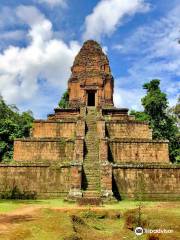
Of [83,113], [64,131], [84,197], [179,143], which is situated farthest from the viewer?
[179,143]

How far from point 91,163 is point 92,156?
0.68 m

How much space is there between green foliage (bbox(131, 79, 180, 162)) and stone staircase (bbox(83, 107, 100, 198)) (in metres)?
13.6

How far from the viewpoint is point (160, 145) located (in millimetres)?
21406

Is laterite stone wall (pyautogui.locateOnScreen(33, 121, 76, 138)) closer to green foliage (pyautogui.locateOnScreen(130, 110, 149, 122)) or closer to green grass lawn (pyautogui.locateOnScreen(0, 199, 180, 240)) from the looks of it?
green grass lawn (pyautogui.locateOnScreen(0, 199, 180, 240))

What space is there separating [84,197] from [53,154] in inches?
202

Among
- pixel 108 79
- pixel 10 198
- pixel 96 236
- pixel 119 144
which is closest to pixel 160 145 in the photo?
pixel 119 144

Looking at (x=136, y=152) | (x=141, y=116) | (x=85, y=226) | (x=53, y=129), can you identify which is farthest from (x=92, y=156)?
(x=141, y=116)

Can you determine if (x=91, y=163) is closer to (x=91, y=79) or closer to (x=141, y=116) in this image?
(x=91, y=79)

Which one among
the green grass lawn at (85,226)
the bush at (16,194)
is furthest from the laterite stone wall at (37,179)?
the green grass lawn at (85,226)

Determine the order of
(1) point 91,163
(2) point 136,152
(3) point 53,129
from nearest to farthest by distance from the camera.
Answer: (1) point 91,163, (2) point 136,152, (3) point 53,129

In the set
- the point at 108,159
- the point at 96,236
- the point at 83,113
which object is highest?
the point at 83,113

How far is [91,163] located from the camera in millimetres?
19797

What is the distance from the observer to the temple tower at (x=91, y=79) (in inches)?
1045

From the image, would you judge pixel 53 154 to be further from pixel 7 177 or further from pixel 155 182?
pixel 155 182
